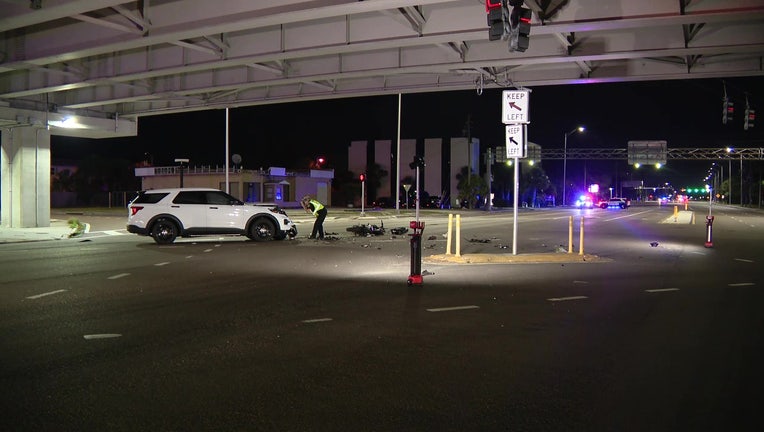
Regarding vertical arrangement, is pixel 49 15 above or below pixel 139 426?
above

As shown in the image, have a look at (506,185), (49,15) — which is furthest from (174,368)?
(506,185)

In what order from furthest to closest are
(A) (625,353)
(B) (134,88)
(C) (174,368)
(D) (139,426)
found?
(B) (134,88) < (A) (625,353) < (C) (174,368) < (D) (139,426)

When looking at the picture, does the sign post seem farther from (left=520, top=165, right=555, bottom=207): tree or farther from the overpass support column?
(left=520, top=165, right=555, bottom=207): tree

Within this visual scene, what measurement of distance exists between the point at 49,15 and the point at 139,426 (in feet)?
35.7

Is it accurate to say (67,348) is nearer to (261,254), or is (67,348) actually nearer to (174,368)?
(174,368)

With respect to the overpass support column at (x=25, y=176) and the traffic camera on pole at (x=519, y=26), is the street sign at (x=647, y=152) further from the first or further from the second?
the traffic camera on pole at (x=519, y=26)

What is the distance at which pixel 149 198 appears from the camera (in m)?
18.5

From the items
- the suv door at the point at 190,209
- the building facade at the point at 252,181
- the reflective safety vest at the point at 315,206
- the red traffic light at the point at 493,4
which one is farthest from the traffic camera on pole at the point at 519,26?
the building facade at the point at 252,181

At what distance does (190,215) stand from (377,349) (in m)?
13.5

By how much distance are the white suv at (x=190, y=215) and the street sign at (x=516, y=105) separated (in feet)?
28.1

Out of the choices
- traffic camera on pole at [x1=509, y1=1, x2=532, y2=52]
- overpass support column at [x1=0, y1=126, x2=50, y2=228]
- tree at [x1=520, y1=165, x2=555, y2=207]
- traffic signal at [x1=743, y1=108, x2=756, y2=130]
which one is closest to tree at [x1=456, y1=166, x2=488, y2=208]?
tree at [x1=520, y1=165, x2=555, y2=207]

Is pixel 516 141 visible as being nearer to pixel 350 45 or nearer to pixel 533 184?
pixel 350 45

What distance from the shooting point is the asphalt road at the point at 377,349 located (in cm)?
457

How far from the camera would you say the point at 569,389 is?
5.15 meters
